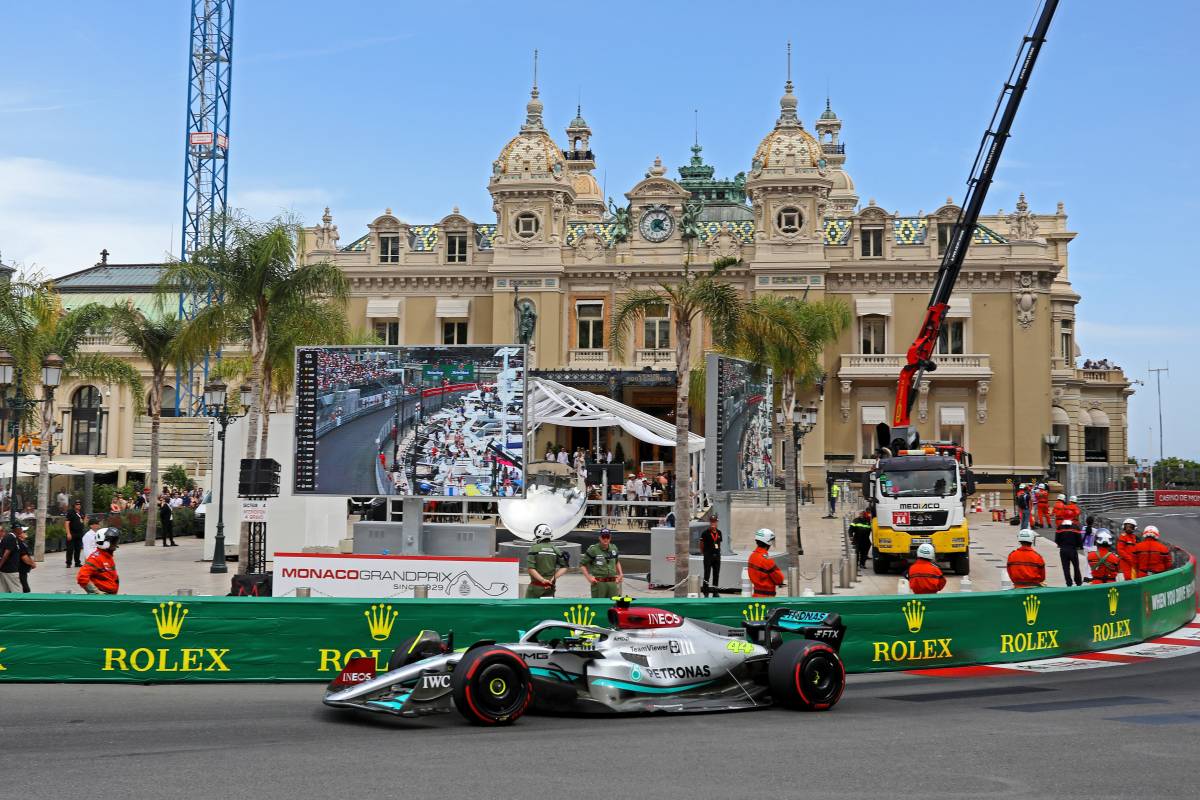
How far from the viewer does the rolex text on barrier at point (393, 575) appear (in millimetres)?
20859

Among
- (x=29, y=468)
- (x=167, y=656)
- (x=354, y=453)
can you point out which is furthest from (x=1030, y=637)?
(x=29, y=468)

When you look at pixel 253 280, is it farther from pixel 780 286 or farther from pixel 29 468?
pixel 780 286

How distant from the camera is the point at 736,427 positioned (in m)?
26.5

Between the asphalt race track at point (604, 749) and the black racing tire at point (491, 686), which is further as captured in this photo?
the black racing tire at point (491, 686)

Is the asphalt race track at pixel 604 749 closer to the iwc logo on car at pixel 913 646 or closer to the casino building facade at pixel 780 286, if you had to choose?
the iwc logo on car at pixel 913 646

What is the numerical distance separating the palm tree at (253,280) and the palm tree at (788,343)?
33.5 feet

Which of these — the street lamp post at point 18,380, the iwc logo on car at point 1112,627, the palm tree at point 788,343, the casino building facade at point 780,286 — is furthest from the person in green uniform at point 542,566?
the casino building facade at point 780,286

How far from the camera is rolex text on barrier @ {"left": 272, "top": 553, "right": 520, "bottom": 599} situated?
2086cm

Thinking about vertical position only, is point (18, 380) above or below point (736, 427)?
above

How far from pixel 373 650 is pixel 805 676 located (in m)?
5.37

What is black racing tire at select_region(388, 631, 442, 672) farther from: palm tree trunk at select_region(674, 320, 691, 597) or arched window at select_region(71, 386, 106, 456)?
arched window at select_region(71, 386, 106, 456)

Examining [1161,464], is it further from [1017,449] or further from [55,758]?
[55,758]

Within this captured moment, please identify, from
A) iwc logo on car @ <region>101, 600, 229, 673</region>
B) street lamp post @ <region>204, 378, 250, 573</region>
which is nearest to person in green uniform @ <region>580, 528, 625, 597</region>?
iwc logo on car @ <region>101, 600, 229, 673</region>

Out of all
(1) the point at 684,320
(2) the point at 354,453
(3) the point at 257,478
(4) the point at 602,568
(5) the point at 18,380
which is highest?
(1) the point at 684,320
